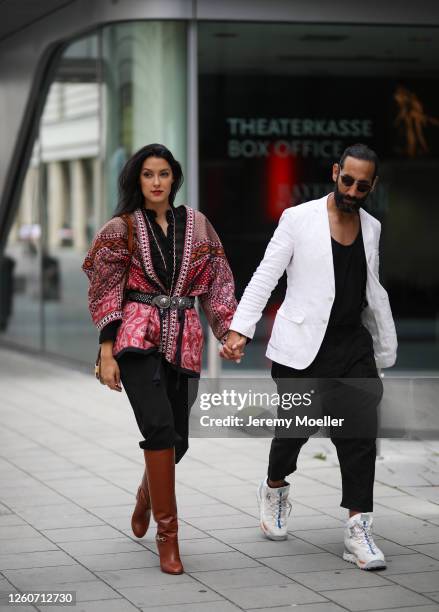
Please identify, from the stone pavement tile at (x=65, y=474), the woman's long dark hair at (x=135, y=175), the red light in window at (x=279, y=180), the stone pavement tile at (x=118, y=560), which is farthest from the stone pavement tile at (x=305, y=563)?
the red light in window at (x=279, y=180)

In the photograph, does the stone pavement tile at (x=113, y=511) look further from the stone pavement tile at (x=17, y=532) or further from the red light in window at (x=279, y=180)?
the red light in window at (x=279, y=180)

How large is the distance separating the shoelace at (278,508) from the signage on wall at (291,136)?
6.51m

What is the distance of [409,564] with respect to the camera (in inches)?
216

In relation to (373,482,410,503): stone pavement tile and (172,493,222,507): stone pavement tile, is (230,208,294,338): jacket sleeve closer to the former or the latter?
(172,493,222,507): stone pavement tile

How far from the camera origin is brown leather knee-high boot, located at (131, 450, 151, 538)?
580 centimetres

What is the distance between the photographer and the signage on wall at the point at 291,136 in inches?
474

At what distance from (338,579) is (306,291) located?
122cm

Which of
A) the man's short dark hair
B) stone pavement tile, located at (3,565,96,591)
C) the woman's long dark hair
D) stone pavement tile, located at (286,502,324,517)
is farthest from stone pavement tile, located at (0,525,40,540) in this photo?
the man's short dark hair

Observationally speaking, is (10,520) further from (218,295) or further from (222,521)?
(218,295)

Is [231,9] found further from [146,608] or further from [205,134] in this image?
[146,608]

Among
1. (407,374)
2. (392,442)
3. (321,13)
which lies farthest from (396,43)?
(392,442)

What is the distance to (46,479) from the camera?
7574 mm

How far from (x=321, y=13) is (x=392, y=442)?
4.66 metres

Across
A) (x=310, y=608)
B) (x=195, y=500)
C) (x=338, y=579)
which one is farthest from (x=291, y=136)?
(x=310, y=608)
